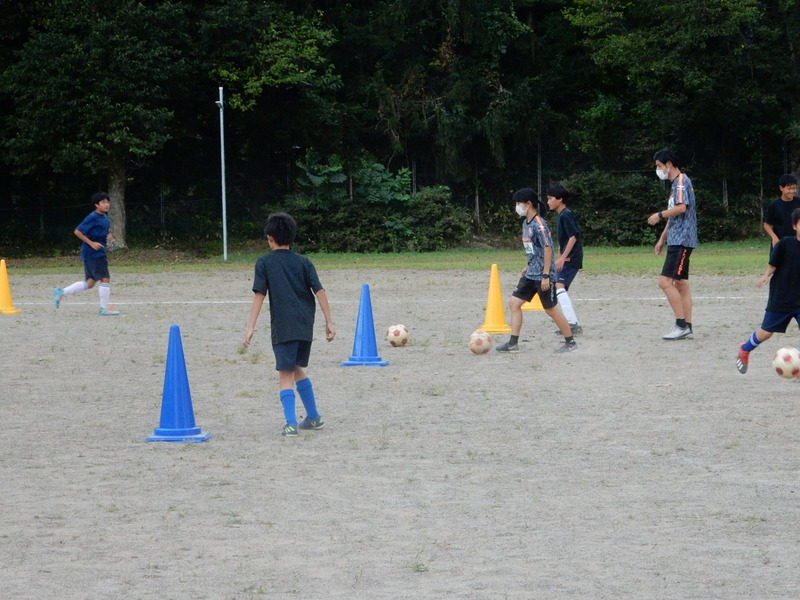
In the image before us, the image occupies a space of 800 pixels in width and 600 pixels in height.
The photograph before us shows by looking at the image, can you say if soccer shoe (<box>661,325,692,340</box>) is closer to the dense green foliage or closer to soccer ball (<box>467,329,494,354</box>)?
soccer ball (<box>467,329,494,354</box>)

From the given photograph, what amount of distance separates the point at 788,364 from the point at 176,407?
16.6 feet

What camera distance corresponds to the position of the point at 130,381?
1085cm

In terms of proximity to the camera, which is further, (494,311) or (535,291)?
(494,311)

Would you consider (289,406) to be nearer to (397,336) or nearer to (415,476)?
(415,476)

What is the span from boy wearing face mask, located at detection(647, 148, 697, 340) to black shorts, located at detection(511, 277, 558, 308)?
1328mm

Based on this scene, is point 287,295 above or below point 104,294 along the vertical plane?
above

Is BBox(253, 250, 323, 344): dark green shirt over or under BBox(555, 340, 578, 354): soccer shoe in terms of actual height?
over

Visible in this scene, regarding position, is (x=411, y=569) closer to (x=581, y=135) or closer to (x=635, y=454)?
(x=635, y=454)

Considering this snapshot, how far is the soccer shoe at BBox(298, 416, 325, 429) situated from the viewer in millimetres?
8352

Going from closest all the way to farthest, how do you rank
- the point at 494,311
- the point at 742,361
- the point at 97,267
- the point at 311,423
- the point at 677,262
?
the point at 311,423, the point at 742,361, the point at 677,262, the point at 494,311, the point at 97,267

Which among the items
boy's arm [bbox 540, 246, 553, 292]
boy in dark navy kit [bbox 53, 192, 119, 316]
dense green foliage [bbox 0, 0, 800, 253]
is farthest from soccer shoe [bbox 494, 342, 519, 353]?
dense green foliage [bbox 0, 0, 800, 253]

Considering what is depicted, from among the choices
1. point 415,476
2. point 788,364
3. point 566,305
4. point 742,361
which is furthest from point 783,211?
point 415,476

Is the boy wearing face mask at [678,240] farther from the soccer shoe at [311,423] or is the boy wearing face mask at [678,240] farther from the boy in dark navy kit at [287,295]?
the boy in dark navy kit at [287,295]

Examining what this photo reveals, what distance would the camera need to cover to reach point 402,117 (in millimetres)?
38688
